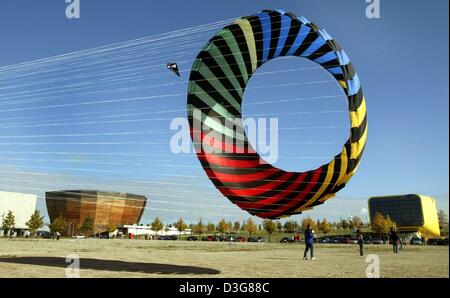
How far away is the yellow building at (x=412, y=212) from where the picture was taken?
10325 cm

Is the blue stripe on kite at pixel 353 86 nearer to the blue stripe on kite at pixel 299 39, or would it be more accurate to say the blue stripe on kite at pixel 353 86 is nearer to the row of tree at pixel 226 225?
the blue stripe on kite at pixel 299 39

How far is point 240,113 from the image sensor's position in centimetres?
1137

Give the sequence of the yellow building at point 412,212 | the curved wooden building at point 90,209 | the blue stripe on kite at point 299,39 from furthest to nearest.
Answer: the curved wooden building at point 90,209
the yellow building at point 412,212
the blue stripe on kite at point 299,39

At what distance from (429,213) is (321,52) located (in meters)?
113

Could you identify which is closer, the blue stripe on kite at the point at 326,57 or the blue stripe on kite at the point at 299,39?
the blue stripe on kite at the point at 326,57

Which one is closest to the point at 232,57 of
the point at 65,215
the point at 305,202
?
the point at 305,202

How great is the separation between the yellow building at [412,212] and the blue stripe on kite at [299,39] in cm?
10690

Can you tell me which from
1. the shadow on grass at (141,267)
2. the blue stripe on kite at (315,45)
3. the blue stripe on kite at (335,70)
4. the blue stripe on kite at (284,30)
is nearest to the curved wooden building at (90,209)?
the shadow on grass at (141,267)

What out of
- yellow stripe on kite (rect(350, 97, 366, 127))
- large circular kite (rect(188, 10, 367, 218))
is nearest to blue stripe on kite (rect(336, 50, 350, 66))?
Result: large circular kite (rect(188, 10, 367, 218))

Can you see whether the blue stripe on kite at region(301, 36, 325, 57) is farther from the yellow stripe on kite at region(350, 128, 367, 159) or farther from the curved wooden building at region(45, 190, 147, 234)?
the curved wooden building at region(45, 190, 147, 234)

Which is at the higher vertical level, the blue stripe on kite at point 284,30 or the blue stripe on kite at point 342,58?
the blue stripe on kite at point 284,30

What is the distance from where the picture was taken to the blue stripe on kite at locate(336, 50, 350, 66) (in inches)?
407

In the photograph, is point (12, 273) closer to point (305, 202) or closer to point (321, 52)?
point (305, 202)
